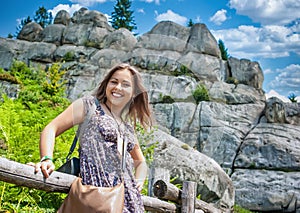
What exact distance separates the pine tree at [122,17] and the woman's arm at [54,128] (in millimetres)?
17747

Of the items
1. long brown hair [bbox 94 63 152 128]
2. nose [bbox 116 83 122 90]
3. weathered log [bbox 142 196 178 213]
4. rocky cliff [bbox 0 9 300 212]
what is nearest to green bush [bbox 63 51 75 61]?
rocky cliff [bbox 0 9 300 212]

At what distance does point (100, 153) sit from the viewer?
5.60ft

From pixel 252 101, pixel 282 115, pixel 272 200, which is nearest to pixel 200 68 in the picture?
pixel 252 101

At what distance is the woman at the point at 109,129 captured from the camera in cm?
171

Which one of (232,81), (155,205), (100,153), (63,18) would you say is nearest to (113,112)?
(100,153)

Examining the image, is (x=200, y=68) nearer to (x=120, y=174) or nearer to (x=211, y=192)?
(x=211, y=192)

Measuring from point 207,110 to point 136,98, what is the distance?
10.1 metres

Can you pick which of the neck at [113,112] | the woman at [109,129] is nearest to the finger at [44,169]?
the woman at [109,129]

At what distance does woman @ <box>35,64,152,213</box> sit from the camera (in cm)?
171

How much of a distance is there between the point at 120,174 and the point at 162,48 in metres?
12.6

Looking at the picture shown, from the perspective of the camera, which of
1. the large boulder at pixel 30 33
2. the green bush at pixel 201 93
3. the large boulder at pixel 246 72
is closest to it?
the green bush at pixel 201 93

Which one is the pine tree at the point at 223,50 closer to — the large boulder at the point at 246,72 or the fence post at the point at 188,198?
the large boulder at the point at 246,72

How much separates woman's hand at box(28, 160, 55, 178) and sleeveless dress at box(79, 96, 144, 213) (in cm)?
15

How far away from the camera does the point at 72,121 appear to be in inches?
68.7
